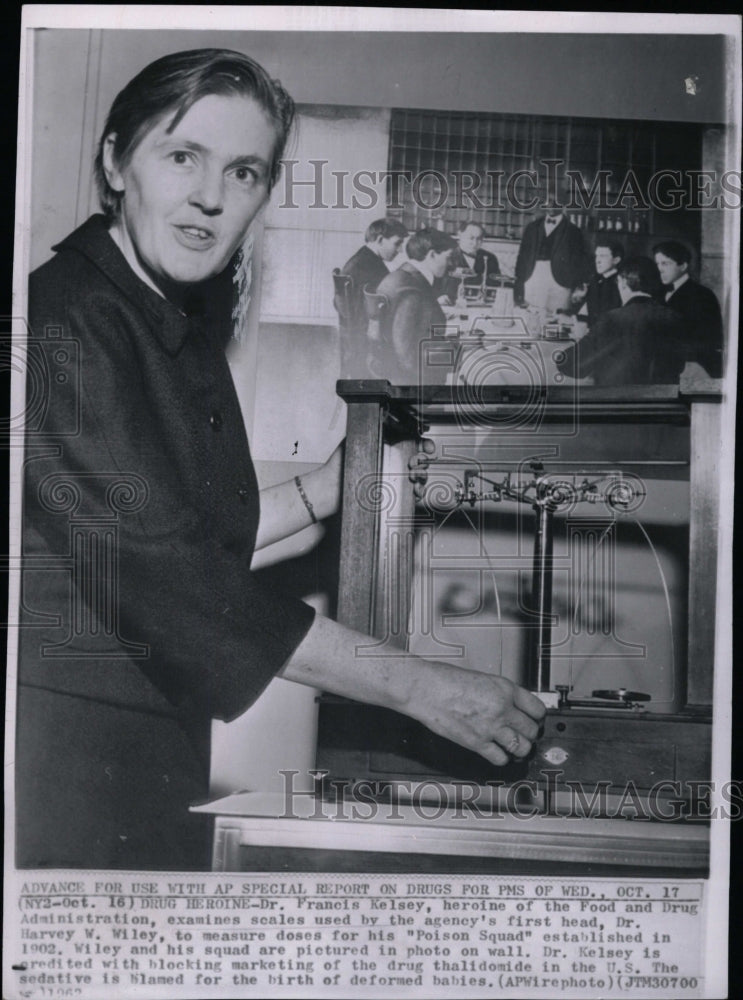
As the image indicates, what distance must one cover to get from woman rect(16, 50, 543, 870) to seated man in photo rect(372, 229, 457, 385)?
0.50ft

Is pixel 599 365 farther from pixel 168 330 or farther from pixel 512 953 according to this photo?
pixel 512 953

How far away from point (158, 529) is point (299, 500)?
0.18m

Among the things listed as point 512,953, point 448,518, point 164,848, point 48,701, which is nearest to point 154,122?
point 448,518

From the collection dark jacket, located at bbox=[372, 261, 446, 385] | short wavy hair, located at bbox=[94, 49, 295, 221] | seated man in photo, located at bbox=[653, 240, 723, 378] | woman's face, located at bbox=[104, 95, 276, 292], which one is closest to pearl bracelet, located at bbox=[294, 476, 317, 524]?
dark jacket, located at bbox=[372, 261, 446, 385]

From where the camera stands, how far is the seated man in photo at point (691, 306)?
4.32 feet

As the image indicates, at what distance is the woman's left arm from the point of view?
1314 millimetres

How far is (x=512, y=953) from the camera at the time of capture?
1275 mm

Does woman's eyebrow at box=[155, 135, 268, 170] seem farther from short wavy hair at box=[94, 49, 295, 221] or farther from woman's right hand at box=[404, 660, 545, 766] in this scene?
woman's right hand at box=[404, 660, 545, 766]

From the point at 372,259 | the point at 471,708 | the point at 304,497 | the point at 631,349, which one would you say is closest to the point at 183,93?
the point at 372,259

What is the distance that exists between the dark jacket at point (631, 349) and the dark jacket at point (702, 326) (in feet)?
0.04

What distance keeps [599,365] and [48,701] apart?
33.1 inches

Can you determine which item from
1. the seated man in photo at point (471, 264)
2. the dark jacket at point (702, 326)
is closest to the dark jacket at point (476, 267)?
the seated man in photo at point (471, 264)

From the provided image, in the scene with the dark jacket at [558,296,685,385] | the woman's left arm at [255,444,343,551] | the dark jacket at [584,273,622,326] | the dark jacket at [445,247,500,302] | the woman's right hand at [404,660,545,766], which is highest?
the dark jacket at [445,247,500,302]

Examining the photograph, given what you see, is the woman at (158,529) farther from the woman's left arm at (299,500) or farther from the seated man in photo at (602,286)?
the seated man in photo at (602,286)
